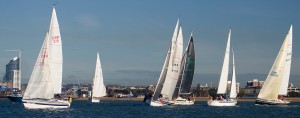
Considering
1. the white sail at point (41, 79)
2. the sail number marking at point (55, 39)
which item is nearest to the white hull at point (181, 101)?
the white sail at point (41, 79)

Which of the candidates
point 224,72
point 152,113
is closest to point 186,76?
point 224,72

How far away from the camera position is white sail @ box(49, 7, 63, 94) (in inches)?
3024

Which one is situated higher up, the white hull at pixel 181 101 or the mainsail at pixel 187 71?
the mainsail at pixel 187 71

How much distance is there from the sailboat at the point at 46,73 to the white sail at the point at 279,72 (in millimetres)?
39875

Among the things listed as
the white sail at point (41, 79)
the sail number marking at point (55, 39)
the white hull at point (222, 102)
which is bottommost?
the white hull at point (222, 102)

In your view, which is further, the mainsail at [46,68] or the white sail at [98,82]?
the white sail at [98,82]

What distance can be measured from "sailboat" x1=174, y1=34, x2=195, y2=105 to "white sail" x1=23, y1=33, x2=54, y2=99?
28.3 metres

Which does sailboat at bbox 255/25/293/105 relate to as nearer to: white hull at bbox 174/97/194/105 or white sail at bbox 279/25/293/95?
white sail at bbox 279/25/293/95

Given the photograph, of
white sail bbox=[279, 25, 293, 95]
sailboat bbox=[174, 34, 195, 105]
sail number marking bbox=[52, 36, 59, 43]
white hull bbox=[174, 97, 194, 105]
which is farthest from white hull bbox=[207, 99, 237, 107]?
sail number marking bbox=[52, 36, 59, 43]

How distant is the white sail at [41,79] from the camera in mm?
76938

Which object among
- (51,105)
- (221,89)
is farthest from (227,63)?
(51,105)

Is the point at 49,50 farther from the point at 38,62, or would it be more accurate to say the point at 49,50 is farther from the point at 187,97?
the point at 187,97

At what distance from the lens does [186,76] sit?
10256 centimetres

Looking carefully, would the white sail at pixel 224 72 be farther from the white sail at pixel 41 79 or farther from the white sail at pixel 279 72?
the white sail at pixel 41 79
